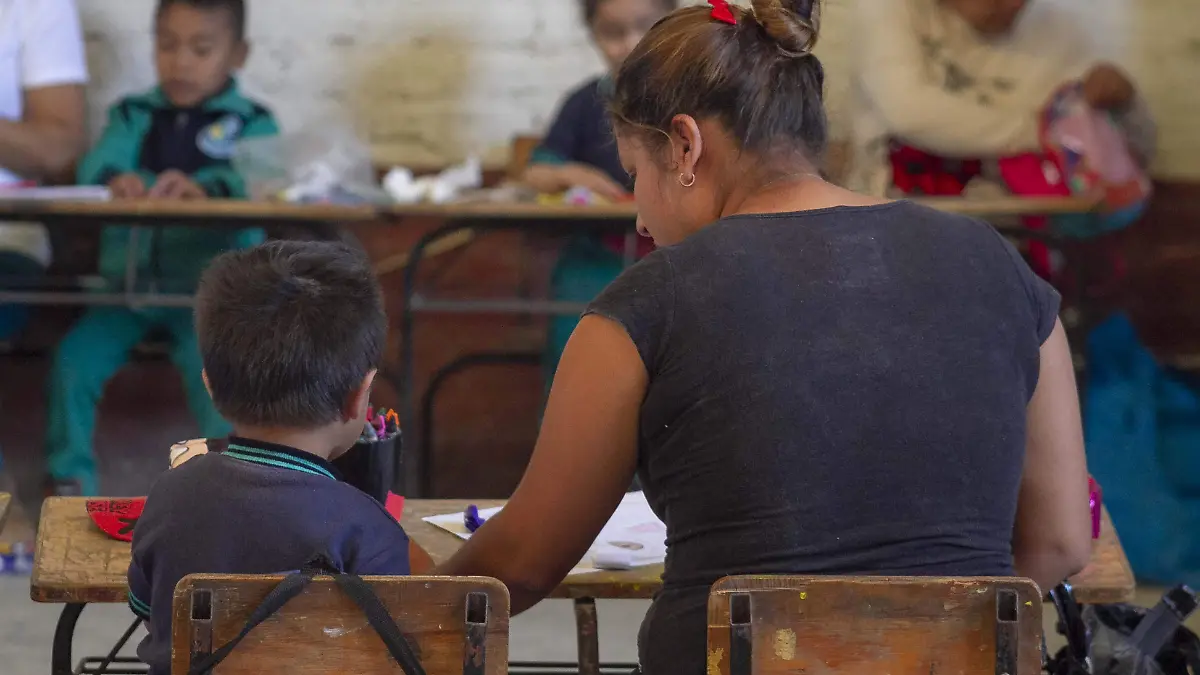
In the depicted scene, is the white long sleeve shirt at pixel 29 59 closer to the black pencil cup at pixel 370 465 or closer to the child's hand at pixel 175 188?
the child's hand at pixel 175 188

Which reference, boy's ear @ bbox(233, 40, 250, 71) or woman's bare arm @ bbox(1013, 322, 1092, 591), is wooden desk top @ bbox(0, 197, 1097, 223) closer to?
boy's ear @ bbox(233, 40, 250, 71)

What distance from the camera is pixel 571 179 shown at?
3477 millimetres

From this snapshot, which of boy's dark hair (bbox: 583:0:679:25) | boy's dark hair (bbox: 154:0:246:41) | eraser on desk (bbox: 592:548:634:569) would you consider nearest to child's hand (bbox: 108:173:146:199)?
boy's dark hair (bbox: 154:0:246:41)

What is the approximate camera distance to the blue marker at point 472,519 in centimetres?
159

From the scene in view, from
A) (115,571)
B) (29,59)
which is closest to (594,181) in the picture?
(29,59)

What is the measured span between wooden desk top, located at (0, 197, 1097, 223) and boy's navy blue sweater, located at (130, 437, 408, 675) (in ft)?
6.28

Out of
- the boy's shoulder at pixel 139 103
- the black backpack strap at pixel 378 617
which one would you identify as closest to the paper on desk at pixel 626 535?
the black backpack strap at pixel 378 617

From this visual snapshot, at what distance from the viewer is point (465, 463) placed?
12.8 feet

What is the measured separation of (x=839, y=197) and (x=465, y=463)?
2.74 m

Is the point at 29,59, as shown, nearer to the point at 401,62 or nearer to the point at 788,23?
the point at 401,62

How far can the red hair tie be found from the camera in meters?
1.27

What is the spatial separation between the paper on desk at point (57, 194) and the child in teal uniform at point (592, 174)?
1.01 metres

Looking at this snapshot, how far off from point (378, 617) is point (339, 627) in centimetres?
4

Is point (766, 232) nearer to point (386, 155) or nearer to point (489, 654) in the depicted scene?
point (489, 654)
